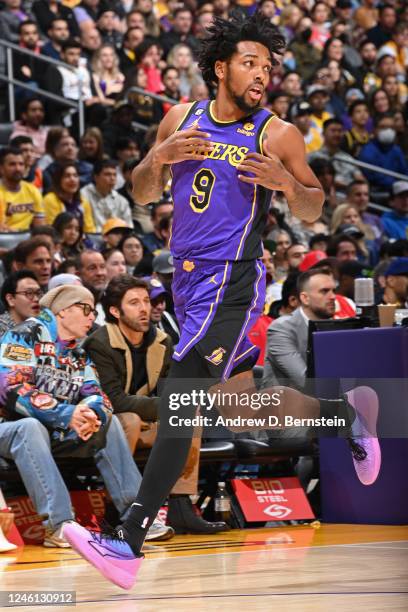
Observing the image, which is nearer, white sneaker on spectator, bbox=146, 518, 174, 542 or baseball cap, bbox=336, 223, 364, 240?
white sneaker on spectator, bbox=146, 518, 174, 542

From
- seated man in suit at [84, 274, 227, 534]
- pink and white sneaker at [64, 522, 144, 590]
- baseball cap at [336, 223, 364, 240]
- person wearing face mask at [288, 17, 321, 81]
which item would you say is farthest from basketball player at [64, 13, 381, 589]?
person wearing face mask at [288, 17, 321, 81]

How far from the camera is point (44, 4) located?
1334 cm

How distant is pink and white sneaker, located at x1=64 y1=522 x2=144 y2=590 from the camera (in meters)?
4.11

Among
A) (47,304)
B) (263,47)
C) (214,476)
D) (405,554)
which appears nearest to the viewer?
(263,47)

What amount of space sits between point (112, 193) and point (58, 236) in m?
1.80

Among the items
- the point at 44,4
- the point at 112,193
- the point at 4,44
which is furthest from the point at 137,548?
the point at 44,4

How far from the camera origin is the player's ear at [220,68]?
457 centimetres

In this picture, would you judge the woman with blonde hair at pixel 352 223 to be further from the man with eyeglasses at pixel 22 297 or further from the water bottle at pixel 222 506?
the man with eyeglasses at pixel 22 297

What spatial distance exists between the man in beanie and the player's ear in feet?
6.94

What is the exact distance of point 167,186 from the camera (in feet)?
37.3

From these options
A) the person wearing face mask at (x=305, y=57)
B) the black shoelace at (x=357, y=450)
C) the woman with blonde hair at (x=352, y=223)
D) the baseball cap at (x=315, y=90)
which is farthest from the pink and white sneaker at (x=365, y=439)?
the person wearing face mask at (x=305, y=57)

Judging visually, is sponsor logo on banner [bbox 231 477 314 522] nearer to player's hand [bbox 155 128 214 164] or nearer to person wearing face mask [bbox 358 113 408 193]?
player's hand [bbox 155 128 214 164]

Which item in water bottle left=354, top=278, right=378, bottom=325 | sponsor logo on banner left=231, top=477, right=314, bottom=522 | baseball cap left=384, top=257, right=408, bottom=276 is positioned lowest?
sponsor logo on banner left=231, top=477, right=314, bottom=522

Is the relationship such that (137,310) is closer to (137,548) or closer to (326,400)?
(326,400)
